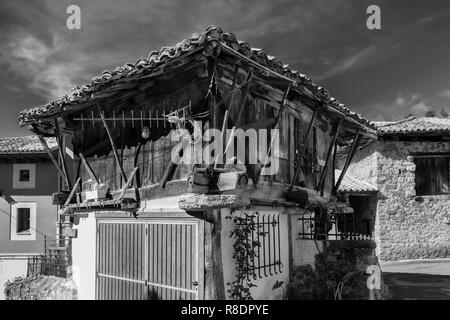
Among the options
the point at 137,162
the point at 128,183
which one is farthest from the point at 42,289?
the point at 137,162

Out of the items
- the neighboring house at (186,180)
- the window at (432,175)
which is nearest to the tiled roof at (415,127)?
the window at (432,175)

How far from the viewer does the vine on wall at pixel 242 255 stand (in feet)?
17.8

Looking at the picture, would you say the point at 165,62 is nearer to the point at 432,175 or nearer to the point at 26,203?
the point at 432,175

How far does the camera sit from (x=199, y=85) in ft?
18.1

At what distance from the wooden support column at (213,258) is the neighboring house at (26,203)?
498 inches

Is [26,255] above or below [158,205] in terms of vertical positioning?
below

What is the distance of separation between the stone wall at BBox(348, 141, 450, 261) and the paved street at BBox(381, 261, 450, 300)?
63cm

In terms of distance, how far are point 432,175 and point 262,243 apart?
35.1 ft

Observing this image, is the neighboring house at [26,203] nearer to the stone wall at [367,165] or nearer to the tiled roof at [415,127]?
the stone wall at [367,165]

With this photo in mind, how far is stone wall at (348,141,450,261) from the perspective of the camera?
1422 centimetres

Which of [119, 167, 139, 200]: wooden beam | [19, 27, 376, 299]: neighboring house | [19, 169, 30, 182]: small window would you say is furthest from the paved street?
[19, 169, 30, 182]: small window

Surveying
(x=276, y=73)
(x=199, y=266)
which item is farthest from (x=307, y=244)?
(x=276, y=73)

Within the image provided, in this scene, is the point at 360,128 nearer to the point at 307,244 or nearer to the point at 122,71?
the point at 307,244

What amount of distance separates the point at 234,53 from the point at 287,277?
4.57 meters
